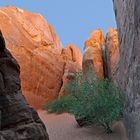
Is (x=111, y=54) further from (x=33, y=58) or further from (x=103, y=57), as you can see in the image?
(x=33, y=58)

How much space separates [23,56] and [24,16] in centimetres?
469

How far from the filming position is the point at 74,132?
14438 mm

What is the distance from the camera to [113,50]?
20484 millimetres

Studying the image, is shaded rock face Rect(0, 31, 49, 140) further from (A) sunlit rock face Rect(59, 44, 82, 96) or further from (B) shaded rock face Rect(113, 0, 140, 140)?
(A) sunlit rock face Rect(59, 44, 82, 96)

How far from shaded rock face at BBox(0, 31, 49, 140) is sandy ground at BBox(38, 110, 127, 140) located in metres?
7.47

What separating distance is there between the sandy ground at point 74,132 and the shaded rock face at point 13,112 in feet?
24.5

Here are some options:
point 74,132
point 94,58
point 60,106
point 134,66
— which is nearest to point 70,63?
point 94,58

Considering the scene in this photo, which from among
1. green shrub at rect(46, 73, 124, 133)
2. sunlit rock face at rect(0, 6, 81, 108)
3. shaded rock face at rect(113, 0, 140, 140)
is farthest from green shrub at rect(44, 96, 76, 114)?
shaded rock face at rect(113, 0, 140, 140)

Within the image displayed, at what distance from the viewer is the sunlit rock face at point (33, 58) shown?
22234mm

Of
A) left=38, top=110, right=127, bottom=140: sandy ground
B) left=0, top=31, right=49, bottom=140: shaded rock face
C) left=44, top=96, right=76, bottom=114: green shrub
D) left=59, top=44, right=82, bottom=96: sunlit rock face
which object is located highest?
left=59, top=44, right=82, bottom=96: sunlit rock face

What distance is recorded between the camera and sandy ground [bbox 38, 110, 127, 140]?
43.5 ft

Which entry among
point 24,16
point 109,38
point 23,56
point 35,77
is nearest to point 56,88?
point 35,77

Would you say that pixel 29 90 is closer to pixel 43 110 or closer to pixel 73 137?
pixel 43 110

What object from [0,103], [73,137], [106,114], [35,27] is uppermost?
[35,27]
